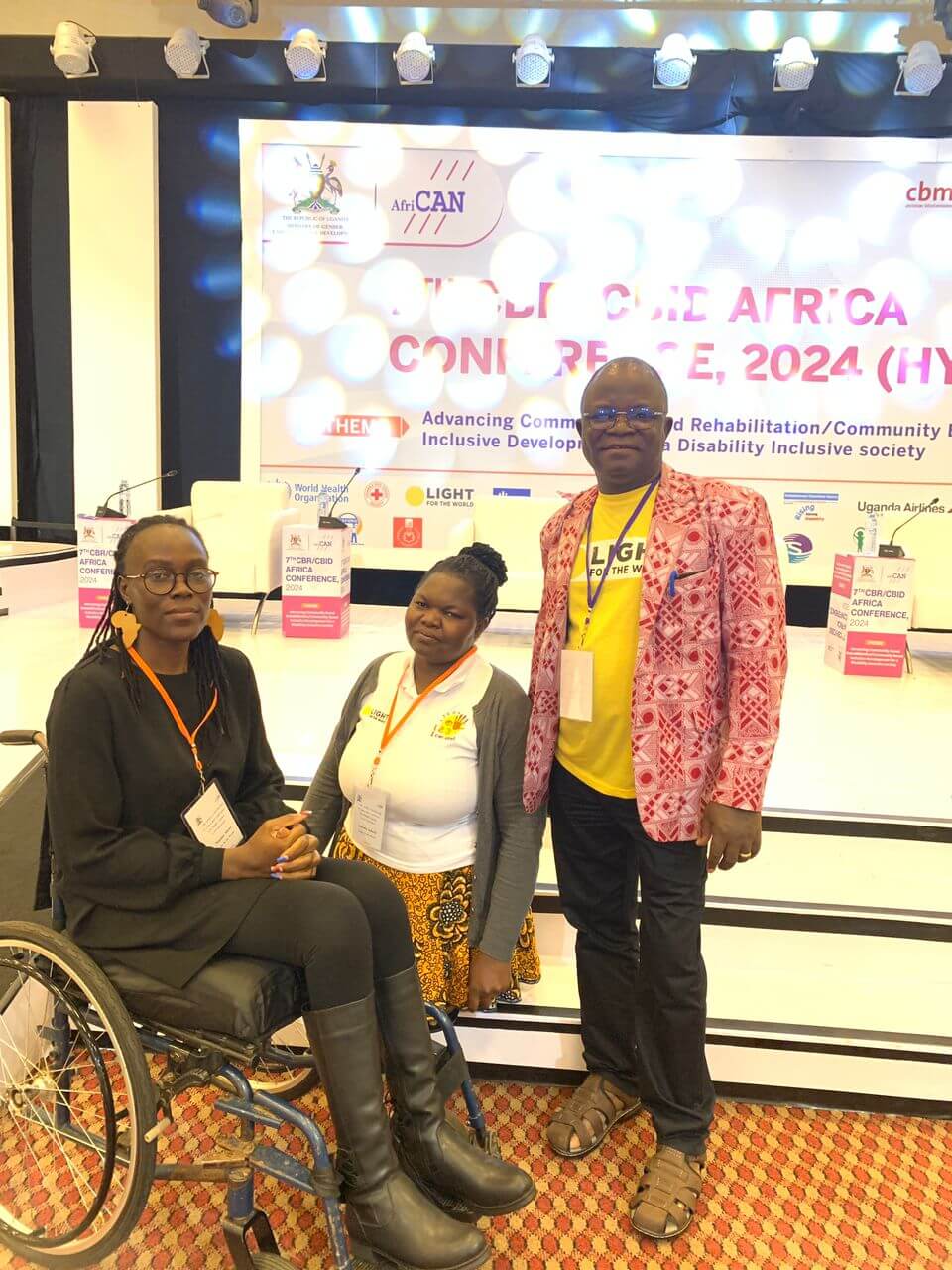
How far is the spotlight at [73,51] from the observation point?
5891 mm

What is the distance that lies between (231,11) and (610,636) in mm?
5913

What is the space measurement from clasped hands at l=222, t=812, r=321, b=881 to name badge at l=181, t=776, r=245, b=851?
4cm

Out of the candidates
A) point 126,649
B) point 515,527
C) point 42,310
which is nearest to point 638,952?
point 126,649

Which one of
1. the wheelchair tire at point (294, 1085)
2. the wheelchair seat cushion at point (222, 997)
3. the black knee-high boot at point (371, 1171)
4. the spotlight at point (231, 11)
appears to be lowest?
the wheelchair tire at point (294, 1085)

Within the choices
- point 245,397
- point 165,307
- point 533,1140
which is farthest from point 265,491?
point 533,1140

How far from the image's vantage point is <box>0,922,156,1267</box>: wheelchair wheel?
131 centimetres

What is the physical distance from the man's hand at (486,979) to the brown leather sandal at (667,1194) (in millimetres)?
420

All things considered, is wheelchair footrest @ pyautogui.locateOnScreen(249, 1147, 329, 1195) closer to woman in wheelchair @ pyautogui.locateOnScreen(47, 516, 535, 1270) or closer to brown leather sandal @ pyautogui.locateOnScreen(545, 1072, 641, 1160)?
woman in wheelchair @ pyautogui.locateOnScreen(47, 516, 535, 1270)

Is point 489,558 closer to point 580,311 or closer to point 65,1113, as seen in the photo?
point 65,1113

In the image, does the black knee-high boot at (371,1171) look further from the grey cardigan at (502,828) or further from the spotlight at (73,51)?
the spotlight at (73,51)

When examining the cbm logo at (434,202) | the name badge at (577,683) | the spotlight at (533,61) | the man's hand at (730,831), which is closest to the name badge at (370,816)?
the name badge at (577,683)

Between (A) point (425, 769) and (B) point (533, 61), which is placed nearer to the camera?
(A) point (425, 769)

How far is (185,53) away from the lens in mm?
5871

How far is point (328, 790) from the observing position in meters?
1.89
